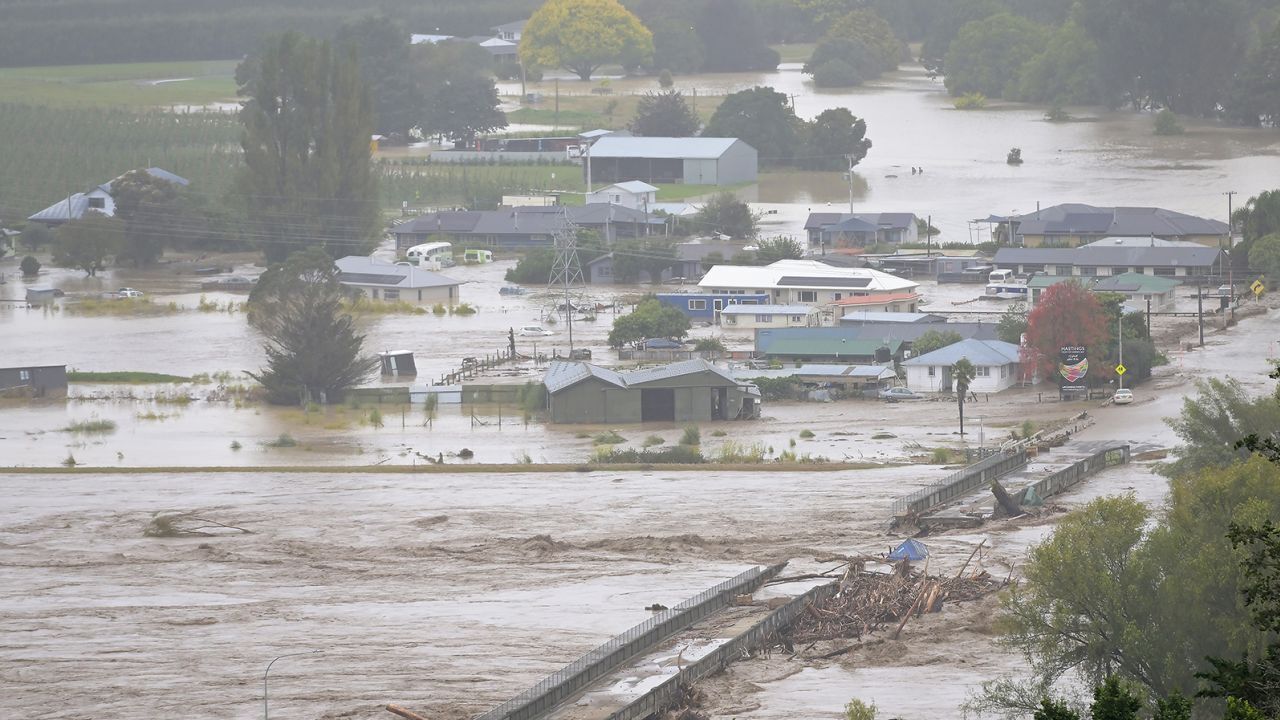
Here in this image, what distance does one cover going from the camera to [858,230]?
52.7 meters

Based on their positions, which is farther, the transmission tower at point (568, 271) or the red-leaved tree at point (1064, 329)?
the transmission tower at point (568, 271)

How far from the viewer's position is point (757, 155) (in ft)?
220

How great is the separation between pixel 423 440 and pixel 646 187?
2810 centimetres

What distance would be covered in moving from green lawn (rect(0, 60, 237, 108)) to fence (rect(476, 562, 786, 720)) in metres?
67.4

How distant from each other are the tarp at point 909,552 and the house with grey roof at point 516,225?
104ft

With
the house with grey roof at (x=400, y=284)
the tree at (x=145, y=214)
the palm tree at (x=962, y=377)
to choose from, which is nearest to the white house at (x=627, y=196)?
the house with grey roof at (x=400, y=284)

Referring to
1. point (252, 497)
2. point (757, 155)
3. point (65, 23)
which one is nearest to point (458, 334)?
point (252, 497)

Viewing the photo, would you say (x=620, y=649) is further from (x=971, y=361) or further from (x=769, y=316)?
(x=769, y=316)

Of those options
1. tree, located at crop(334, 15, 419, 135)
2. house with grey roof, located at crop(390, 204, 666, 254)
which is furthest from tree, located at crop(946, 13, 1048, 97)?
house with grey roof, located at crop(390, 204, 666, 254)

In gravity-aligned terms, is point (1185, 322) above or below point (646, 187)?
below

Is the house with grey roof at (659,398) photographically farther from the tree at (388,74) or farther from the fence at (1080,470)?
the tree at (388,74)

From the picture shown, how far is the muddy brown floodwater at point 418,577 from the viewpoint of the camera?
61.0 feet

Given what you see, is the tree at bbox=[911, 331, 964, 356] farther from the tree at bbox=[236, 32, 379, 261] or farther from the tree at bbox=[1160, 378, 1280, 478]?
the tree at bbox=[236, 32, 379, 261]

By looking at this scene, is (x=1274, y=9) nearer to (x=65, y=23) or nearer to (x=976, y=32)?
→ (x=976, y=32)
